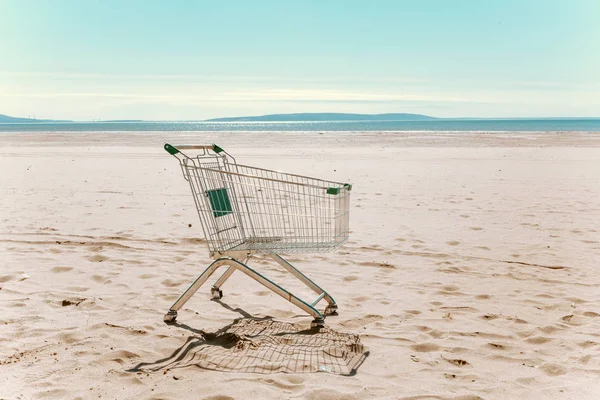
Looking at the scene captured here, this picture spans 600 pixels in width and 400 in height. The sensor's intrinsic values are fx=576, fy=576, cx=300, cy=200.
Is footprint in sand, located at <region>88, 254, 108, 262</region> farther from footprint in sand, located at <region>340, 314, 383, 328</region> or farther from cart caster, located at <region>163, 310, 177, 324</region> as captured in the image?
footprint in sand, located at <region>340, 314, 383, 328</region>

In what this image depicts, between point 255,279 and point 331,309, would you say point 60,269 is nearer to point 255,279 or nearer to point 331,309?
point 255,279

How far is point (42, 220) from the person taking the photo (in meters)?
9.37

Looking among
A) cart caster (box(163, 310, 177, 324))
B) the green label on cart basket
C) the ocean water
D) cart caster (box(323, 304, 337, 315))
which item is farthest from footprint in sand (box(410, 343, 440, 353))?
the ocean water

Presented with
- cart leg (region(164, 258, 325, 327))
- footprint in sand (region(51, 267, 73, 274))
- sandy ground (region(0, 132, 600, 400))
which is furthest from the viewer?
footprint in sand (region(51, 267, 73, 274))

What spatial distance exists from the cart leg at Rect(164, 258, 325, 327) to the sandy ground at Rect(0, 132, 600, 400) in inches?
→ 5.7

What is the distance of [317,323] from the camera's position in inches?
198

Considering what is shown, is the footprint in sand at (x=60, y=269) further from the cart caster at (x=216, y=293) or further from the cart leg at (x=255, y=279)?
the cart leg at (x=255, y=279)

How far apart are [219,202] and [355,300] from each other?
5.50ft

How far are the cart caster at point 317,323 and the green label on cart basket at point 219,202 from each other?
1221 millimetres

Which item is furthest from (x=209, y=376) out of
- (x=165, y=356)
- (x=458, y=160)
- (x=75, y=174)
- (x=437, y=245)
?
(x=458, y=160)

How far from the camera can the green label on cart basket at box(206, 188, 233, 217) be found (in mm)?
5105

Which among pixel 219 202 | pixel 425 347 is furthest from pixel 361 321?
pixel 219 202

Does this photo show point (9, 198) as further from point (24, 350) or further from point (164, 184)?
point (24, 350)

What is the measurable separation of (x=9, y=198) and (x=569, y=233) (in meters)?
10.5
